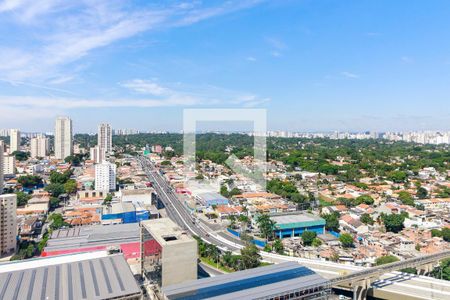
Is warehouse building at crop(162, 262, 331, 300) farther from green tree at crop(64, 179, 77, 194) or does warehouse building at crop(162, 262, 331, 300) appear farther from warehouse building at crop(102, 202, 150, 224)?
green tree at crop(64, 179, 77, 194)

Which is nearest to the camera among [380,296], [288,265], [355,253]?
[288,265]

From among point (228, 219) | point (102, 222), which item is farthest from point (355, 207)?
point (102, 222)

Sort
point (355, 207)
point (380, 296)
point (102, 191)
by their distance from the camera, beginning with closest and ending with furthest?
1. point (380, 296)
2. point (355, 207)
3. point (102, 191)

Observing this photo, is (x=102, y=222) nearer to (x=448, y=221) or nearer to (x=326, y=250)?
(x=326, y=250)

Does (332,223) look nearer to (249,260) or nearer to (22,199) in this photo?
(249,260)

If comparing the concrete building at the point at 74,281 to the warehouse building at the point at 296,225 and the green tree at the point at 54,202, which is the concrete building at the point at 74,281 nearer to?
the warehouse building at the point at 296,225

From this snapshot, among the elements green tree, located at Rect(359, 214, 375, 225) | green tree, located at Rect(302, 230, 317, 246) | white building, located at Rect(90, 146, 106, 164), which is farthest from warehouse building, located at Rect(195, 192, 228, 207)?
white building, located at Rect(90, 146, 106, 164)
